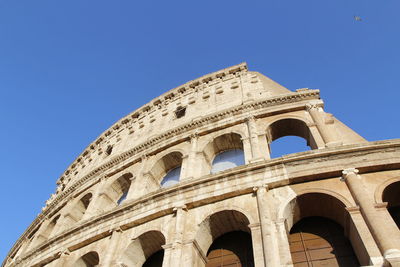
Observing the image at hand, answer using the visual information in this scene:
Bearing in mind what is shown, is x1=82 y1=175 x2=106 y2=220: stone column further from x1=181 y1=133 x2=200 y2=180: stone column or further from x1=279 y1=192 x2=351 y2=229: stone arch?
x1=279 y1=192 x2=351 y2=229: stone arch

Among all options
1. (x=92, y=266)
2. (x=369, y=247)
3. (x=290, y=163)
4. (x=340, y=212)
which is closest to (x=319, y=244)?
(x=340, y=212)

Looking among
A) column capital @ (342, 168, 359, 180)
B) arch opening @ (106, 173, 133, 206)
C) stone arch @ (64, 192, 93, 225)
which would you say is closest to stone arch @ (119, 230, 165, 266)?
arch opening @ (106, 173, 133, 206)

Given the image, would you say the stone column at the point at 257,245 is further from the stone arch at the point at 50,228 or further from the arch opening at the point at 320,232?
the stone arch at the point at 50,228

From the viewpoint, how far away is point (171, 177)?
14.2 m

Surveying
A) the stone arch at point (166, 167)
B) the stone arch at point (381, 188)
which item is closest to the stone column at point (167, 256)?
the stone arch at point (166, 167)

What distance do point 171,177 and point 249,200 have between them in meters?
5.57

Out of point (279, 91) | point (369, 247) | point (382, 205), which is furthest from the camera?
point (279, 91)

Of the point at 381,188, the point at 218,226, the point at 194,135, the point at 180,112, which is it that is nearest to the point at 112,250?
the point at 218,226

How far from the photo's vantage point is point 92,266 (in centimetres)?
1148

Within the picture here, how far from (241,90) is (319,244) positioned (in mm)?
9886

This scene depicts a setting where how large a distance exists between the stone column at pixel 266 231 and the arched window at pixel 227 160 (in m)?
3.45

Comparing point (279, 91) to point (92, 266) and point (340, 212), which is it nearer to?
point (340, 212)

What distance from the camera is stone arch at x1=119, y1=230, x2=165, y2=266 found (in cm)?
1002

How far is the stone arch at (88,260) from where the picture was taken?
36.3 feet
